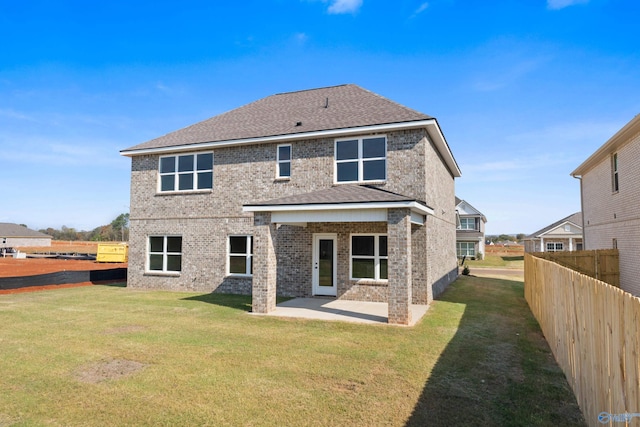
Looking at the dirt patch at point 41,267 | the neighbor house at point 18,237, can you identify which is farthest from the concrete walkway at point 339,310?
the neighbor house at point 18,237

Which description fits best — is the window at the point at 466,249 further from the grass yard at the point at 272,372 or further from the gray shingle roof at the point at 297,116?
the grass yard at the point at 272,372

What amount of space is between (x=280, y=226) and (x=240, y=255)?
241 cm

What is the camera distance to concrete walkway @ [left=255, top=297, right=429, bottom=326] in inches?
423

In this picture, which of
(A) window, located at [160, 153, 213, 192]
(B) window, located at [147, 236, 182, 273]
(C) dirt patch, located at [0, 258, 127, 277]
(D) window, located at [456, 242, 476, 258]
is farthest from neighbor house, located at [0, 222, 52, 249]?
(D) window, located at [456, 242, 476, 258]

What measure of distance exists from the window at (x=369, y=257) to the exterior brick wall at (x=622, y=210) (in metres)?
9.53

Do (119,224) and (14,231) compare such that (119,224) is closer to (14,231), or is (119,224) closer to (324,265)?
(14,231)

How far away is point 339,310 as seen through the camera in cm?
1193

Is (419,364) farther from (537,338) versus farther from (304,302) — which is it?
(304,302)

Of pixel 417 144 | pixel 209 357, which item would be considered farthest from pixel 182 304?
pixel 417 144

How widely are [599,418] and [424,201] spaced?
9263mm

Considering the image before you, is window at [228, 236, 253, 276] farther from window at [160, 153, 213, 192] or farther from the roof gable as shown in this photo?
the roof gable

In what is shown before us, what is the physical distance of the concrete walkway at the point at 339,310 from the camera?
423 inches

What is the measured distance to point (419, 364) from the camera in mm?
6902

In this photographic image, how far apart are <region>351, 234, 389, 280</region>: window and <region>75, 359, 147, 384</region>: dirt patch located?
856 cm
